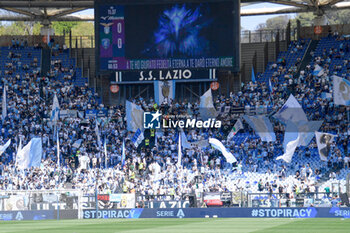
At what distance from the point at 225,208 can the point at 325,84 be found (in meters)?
22.3

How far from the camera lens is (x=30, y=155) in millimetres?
49531

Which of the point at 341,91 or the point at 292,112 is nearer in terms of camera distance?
the point at 292,112

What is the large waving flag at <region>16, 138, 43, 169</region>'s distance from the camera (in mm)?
49156

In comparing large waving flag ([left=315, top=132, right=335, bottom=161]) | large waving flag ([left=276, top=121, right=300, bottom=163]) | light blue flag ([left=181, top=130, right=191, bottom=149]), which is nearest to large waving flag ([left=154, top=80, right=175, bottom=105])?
light blue flag ([left=181, top=130, right=191, bottom=149])

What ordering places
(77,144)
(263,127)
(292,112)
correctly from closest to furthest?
(292,112)
(263,127)
(77,144)

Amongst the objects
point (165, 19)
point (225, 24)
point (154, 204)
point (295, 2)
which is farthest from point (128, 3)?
point (154, 204)

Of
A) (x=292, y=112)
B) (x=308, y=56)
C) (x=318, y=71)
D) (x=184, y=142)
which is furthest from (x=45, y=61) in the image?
(x=292, y=112)

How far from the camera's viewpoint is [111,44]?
64.8m

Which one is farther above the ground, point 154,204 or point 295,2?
point 295,2

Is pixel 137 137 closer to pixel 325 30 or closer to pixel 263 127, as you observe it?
pixel 263 127

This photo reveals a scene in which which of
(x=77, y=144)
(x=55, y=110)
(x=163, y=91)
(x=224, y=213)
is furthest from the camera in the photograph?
(x=163, y=91)

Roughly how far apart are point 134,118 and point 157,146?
296 cm

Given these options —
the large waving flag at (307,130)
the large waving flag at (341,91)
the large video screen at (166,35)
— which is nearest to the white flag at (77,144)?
the large video screen at (166,35)

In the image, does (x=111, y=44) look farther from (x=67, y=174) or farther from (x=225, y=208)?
(x=225, y=208)
